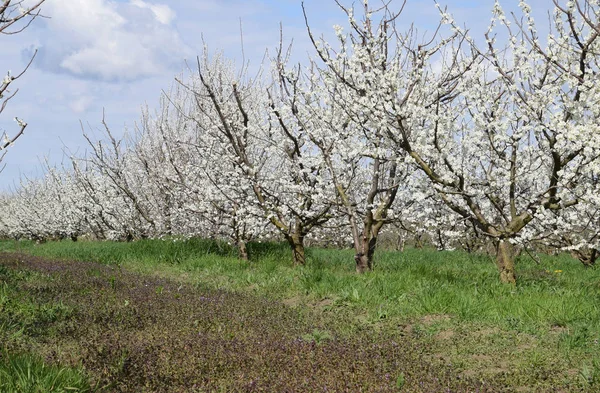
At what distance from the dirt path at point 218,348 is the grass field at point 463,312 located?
0.42 m

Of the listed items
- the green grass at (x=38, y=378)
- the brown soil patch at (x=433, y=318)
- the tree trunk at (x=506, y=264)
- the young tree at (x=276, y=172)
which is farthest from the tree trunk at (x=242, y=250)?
the green grass at (x=38, y=378)

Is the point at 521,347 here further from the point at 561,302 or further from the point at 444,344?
the point at 561,302

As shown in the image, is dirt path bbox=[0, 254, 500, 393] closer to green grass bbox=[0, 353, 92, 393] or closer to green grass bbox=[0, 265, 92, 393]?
green grass bbox=[0, 265, 92, 393]

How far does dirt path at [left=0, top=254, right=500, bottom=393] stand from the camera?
15.8 ft

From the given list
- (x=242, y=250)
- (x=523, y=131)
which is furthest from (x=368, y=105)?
(x=242, y=250)

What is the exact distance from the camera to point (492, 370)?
5602 mm

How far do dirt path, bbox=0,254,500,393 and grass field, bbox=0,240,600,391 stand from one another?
1.39 feet

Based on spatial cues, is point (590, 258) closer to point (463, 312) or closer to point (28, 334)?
point (463, 312)

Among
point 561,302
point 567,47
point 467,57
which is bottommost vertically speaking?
point 561,302

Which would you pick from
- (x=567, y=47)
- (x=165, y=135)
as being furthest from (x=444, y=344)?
(x=165, y=135)

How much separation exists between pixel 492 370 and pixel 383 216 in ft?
19.7

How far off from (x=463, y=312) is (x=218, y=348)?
340 cm

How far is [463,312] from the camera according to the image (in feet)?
23.9

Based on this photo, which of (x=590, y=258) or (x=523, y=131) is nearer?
(x=523, y=131)
